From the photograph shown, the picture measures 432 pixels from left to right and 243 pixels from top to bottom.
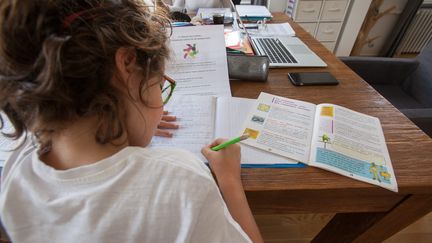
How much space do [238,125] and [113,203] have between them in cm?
33

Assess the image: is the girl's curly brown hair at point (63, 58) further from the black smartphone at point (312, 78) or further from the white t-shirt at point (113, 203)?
the black smartphone at point (312, 78)

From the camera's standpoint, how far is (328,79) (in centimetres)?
72

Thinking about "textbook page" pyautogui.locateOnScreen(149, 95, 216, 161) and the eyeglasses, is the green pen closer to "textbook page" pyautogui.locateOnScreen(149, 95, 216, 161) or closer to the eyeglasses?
"textbook page" pyautogui.locateOnScreen(149, 95, 216, 161)

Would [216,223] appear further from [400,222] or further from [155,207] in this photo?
[400,222]

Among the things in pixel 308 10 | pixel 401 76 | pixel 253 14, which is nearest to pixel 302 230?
pixel 401 76

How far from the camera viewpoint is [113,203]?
0.28m

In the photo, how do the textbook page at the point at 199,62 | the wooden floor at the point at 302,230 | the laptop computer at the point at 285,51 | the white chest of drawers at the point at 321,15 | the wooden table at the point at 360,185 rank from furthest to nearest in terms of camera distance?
the white chest of drawers at the point at 321,15
the wooden floor at the point at 302,230
the laptop computer at the point at 285,51
the textbook page at the point at 199,62
the wooden table at the point at 360,185

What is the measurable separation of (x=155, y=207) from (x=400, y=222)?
0.59 metres

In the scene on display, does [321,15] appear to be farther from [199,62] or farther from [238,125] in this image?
[238,125]

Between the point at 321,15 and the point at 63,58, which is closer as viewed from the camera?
the point at 63,58

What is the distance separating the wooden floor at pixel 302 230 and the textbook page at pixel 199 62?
2.48 ft

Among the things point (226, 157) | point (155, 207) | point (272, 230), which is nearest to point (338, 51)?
point (272, 230)

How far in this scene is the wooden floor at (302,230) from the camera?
3.42 ft

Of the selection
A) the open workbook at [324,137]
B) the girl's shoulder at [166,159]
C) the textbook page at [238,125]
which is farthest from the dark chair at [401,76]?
the girl's shoulder at [166,159]
